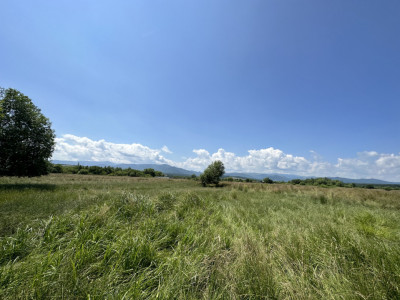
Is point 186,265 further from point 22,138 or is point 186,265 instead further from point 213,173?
point 213,173

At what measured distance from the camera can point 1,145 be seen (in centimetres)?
1273

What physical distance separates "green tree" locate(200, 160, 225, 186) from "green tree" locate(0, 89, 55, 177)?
2964 cm

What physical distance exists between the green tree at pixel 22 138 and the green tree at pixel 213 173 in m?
29.6

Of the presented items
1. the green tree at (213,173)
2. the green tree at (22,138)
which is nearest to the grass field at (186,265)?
the green tree at (22,138)

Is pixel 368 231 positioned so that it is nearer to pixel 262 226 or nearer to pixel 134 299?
pixel 262 226

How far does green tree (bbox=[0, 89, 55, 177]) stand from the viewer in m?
13.0

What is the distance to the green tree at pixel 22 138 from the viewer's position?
13.0 metres

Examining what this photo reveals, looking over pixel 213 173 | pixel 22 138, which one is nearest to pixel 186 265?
pixel 22 138

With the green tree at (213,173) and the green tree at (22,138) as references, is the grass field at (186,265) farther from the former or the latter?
the green tree at (213,173)

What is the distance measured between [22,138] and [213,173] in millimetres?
32448

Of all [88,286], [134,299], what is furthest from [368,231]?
[88,286]

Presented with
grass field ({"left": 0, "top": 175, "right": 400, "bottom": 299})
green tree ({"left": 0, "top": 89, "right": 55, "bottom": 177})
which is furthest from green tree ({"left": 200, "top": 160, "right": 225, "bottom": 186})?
grass field ({"left": 0, "top": 175, "right": 400, "bottom": 299})

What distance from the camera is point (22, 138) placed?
13.7m

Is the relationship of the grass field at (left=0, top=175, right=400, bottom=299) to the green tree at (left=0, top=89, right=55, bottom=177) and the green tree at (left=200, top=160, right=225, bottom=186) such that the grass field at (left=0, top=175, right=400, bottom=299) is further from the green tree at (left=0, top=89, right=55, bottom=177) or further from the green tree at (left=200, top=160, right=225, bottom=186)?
the green tree at (left=200, top=160, right=225, bottom=186)
